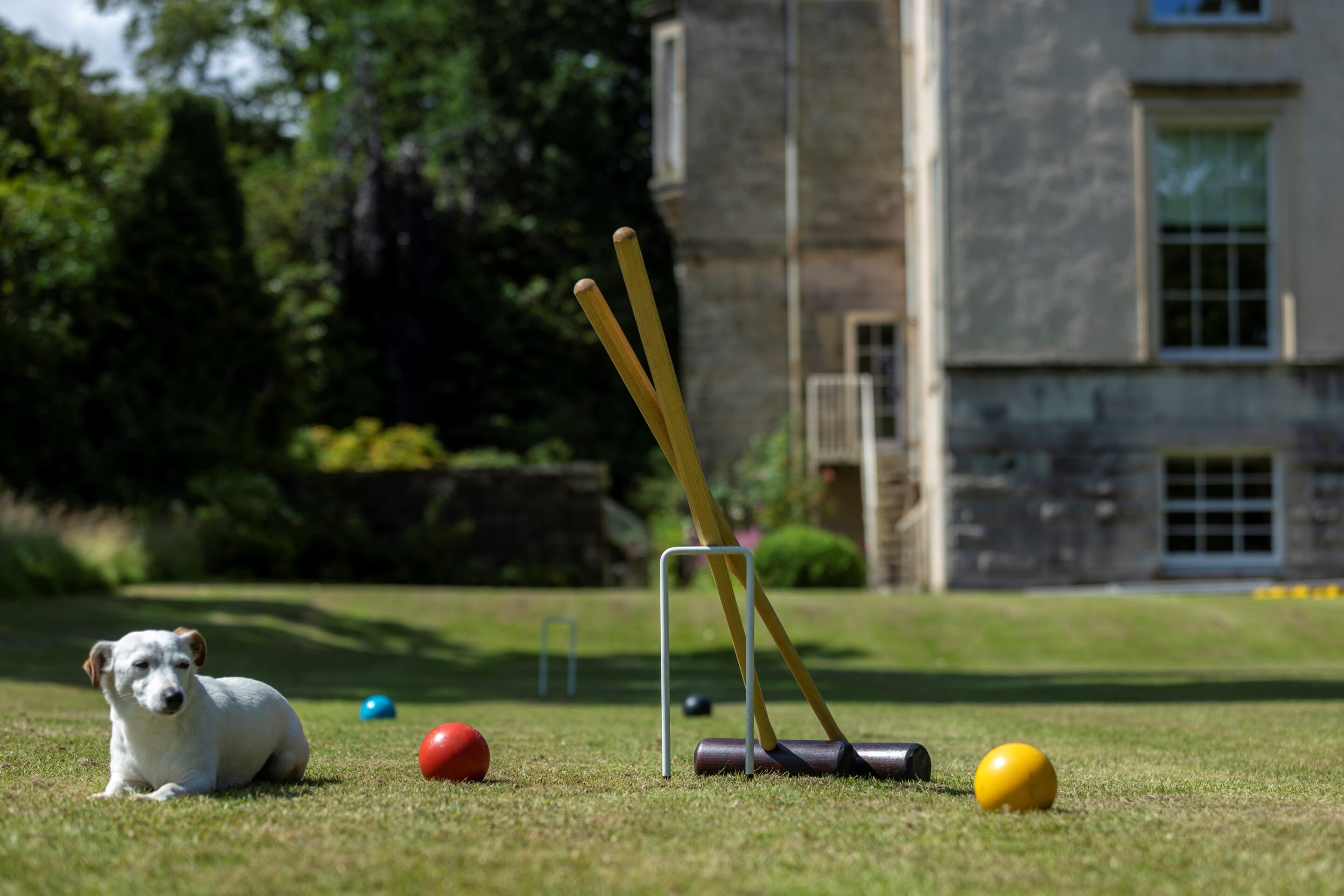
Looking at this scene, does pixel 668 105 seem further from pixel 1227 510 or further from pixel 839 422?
pixel 1227 510

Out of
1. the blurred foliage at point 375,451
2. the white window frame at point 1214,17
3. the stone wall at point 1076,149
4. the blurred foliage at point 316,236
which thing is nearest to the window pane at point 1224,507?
the stone wall at point 1076,149

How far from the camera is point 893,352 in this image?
26172 mm

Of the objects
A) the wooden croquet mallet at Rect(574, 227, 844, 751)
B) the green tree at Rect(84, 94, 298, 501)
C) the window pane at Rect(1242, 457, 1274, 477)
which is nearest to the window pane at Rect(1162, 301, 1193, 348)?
the window pane at Rect(1242, 457, 1274, 477)

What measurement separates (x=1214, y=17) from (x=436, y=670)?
556 inches

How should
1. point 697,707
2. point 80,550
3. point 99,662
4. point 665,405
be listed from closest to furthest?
point 99,662, point 665,405, point 697,707, point 80,550

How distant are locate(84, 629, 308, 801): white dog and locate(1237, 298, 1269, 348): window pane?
17.7 meters

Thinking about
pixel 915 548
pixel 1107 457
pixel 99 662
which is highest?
pixel 1107 457

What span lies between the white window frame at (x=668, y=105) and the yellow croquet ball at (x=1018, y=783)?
2329 centimetres

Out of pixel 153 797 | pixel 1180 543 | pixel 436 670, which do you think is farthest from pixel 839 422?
pixel 153 797

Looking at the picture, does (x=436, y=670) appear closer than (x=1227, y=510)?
Yes

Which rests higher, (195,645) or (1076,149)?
(1076,149)

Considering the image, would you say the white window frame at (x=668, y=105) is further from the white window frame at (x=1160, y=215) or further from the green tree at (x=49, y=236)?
the white window frame at (x=1160, y=215)

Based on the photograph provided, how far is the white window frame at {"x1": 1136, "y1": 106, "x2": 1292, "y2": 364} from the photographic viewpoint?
2002cm

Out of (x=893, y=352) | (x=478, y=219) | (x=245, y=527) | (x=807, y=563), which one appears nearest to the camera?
(x=807, y=563)
